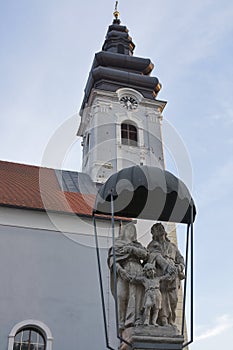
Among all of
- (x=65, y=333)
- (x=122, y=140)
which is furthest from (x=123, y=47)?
(x=65, y=333)

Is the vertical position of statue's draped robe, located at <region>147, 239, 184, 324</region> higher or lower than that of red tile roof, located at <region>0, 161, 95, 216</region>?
lower

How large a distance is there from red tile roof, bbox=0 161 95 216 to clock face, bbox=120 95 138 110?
5.63 metres

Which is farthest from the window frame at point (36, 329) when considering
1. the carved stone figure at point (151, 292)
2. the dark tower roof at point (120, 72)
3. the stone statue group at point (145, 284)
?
the dark tower roof at point (120, 72)

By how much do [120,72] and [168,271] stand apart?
18.2 metres

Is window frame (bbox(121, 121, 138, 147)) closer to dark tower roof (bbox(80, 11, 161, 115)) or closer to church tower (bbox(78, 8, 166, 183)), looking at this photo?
church tower (bbox(78, 8, 166, 183))

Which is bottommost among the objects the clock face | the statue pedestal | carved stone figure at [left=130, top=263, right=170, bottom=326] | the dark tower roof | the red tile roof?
the statue pedestal

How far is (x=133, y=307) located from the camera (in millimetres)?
5586

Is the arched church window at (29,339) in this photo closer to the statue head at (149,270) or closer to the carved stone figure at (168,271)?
the carved stone figure at (168,271)

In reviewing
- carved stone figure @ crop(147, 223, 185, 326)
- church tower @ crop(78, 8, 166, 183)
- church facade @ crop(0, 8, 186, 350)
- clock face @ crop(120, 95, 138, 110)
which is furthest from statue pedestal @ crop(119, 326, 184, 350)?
clock face @ crop(120, 95, 138, 110)

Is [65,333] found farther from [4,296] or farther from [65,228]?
[65,228]

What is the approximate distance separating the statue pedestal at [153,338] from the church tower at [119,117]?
13.1m

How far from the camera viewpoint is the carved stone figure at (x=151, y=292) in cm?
545

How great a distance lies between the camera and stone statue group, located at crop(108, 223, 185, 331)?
5.51m

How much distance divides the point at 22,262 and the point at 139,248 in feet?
21.5
